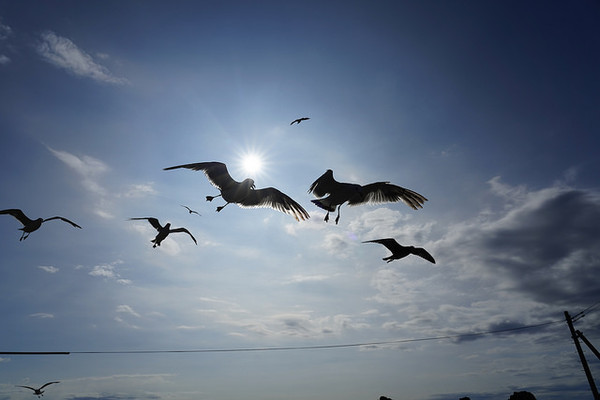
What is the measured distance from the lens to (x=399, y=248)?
9609 mm

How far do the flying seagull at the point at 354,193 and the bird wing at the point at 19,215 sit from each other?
433 inches

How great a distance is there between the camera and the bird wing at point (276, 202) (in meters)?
16.2

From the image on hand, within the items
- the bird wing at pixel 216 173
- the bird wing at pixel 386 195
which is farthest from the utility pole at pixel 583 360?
the bird wing at pixel 216 173

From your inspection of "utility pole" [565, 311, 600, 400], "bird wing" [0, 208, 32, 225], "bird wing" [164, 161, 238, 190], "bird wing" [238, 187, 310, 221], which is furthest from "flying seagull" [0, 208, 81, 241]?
"utility pole" [565, 311, 600, 400]

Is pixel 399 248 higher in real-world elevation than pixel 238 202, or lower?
lower

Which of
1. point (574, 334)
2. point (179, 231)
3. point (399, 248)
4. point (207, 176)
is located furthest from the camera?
A: point (574, 334)

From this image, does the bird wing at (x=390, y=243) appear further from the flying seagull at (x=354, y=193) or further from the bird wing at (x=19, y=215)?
the bird wing at (x=19, y=215)

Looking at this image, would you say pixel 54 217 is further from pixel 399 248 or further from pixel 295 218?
pixel 399 248

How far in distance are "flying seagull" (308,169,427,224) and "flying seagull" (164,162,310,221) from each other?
2365 millimetres

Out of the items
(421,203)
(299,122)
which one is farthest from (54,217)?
(421,203)

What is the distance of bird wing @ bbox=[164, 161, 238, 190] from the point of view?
553 inches

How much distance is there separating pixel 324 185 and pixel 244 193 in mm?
3930

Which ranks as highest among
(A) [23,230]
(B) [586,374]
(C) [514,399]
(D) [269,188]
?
(D) [269,188]

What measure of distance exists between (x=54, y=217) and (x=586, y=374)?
3066cm
